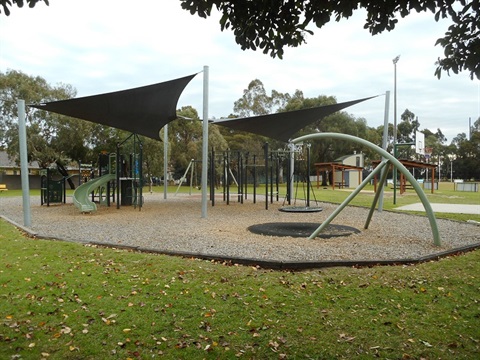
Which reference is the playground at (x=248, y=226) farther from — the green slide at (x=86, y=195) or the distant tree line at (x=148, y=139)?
the distant tree line at (x=148, y=139)

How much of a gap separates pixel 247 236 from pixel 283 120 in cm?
617

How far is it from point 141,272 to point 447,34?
3993mm

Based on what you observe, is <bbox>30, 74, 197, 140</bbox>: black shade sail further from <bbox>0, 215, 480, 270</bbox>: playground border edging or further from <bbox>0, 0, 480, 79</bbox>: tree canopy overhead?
<bbox>0, 0, 480, 79</bbox>: tree canopy overhead

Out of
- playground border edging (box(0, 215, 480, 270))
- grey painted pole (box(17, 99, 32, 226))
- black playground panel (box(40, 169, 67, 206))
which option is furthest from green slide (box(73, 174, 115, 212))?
playground border edging (box(0, 215, 480, 270))

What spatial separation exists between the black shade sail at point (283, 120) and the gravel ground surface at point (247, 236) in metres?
3.18

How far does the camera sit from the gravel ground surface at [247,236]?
550 centimetres

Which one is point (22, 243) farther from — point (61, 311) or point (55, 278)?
point (61, 311)

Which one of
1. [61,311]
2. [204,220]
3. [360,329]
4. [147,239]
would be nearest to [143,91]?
[204,220]

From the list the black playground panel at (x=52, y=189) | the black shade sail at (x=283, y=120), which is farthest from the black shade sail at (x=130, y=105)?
the black playground panel at (x=52, y=189)

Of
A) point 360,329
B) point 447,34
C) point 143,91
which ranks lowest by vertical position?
point 360,329

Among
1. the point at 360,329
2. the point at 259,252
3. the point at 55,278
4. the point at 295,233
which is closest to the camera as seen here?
the point at 360,329

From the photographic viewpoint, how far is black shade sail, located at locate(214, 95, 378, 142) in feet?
37.1

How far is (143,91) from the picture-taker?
9062 mm

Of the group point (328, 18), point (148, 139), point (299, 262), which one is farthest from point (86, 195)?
point (148, 139)
